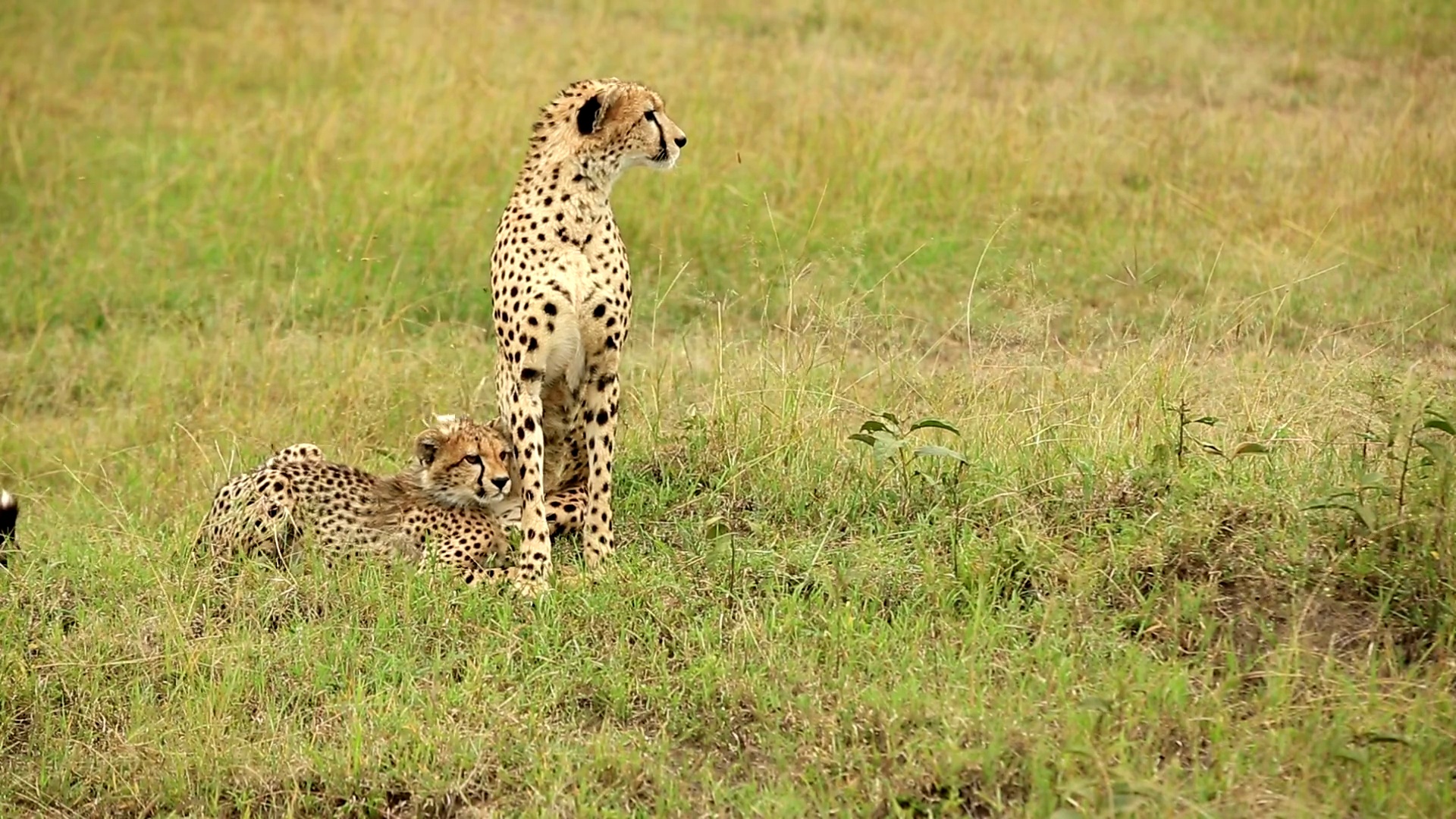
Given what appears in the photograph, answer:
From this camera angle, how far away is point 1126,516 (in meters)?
4.54

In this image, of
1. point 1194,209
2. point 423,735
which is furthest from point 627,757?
point 1194,209

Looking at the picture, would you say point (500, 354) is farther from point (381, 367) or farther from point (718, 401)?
point (381, 367)

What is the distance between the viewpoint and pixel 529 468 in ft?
15.7

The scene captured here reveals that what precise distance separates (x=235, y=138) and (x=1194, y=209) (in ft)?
14.8

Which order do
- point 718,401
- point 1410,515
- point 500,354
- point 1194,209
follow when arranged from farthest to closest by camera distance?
point 1194,209, point 718,401, point 500,354, point 1410,515

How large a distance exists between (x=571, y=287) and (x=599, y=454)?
1.54 feet

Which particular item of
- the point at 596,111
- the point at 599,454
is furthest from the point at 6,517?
the point at 596,111

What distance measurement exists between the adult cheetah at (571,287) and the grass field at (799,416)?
217mm

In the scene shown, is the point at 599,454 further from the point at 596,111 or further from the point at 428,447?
the point at 596,111

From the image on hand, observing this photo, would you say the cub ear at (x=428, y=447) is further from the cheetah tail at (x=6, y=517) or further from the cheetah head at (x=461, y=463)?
the cheetah tail at (x=6, y=517)

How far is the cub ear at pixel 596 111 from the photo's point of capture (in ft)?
15.9

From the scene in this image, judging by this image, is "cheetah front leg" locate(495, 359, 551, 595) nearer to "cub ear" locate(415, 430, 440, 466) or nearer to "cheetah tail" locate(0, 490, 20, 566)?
"cub ear" locate(415, 430, 440, 466)

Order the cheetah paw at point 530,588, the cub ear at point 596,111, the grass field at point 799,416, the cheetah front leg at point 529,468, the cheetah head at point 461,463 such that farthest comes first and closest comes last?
the cheetah head at point 461,463 < the cub ear at point 596,111 < the cheetah front leg at point 529,468 < the cheetah paw at point 530,588 < the grass field at point 799,416

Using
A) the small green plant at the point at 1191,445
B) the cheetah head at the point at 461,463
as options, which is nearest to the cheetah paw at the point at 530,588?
the cheetah head at the point at 461,463
